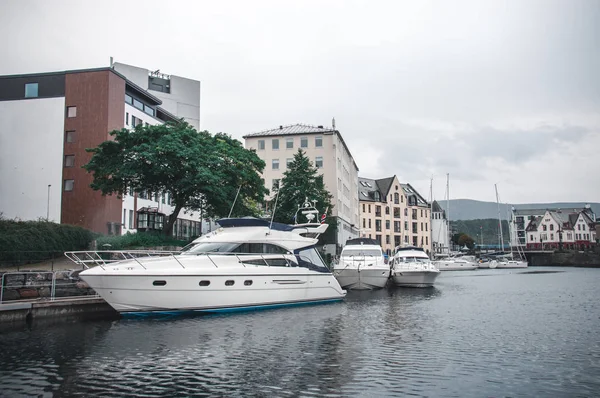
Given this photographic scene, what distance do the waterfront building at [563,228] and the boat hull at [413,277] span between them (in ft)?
384

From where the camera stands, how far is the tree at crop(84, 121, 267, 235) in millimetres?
35000

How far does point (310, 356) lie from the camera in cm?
1312

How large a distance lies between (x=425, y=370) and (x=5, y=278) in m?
15.9

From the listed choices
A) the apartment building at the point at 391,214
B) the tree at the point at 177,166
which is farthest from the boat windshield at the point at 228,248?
the apartment building at the point at 391,214

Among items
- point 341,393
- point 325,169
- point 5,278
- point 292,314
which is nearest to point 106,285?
point 5,278

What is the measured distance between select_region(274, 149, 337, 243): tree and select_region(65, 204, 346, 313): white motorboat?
972 inches

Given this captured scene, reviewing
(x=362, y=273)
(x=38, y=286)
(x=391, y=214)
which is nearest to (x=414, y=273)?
(x=362, y=273)

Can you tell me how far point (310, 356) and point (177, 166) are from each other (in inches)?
981

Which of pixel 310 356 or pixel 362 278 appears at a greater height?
pixel 362 278

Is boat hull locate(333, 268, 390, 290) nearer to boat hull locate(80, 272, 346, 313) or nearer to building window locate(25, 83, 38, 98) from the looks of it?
boat hull locate(80, 272, 346, 313)

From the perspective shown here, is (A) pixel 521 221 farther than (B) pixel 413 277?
Yes

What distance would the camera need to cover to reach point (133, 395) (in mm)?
9562

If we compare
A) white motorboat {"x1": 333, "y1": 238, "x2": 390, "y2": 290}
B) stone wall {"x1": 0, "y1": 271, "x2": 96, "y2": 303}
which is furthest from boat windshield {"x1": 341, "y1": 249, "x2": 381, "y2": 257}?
stone wall {"x1": 0, "y1": 271, "x2": 96, "y2": 303}

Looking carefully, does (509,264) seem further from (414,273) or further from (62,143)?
(62,143)
